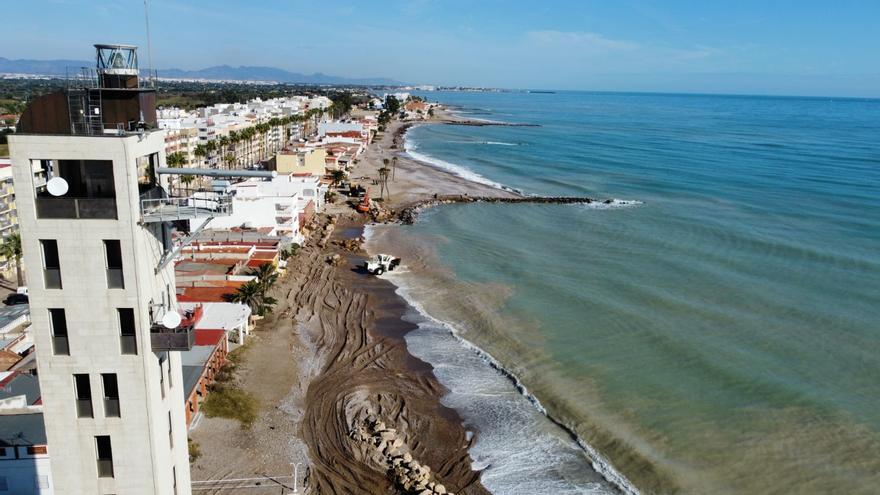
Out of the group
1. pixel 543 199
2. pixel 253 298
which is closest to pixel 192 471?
pixel 253 298

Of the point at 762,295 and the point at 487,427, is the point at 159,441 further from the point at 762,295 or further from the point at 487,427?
the point at 762,295

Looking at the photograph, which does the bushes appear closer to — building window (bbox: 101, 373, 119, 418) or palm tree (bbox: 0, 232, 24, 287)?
building window (bbox: 101, 373, 119, 418)

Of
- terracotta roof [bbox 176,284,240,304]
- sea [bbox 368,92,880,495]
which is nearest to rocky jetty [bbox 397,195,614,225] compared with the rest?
sea [bbox 368,92,880,495]

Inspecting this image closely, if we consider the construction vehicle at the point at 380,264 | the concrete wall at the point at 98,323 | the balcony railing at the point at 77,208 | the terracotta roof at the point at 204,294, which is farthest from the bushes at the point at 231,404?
the construction vehicle at the point at 380,264

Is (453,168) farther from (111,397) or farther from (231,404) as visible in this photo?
(111,397)

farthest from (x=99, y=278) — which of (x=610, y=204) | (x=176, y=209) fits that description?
(x=610, y=204)

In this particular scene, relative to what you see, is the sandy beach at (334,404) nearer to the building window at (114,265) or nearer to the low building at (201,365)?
the low building at (201,365)

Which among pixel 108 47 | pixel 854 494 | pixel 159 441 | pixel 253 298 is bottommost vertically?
pixel 854 494
